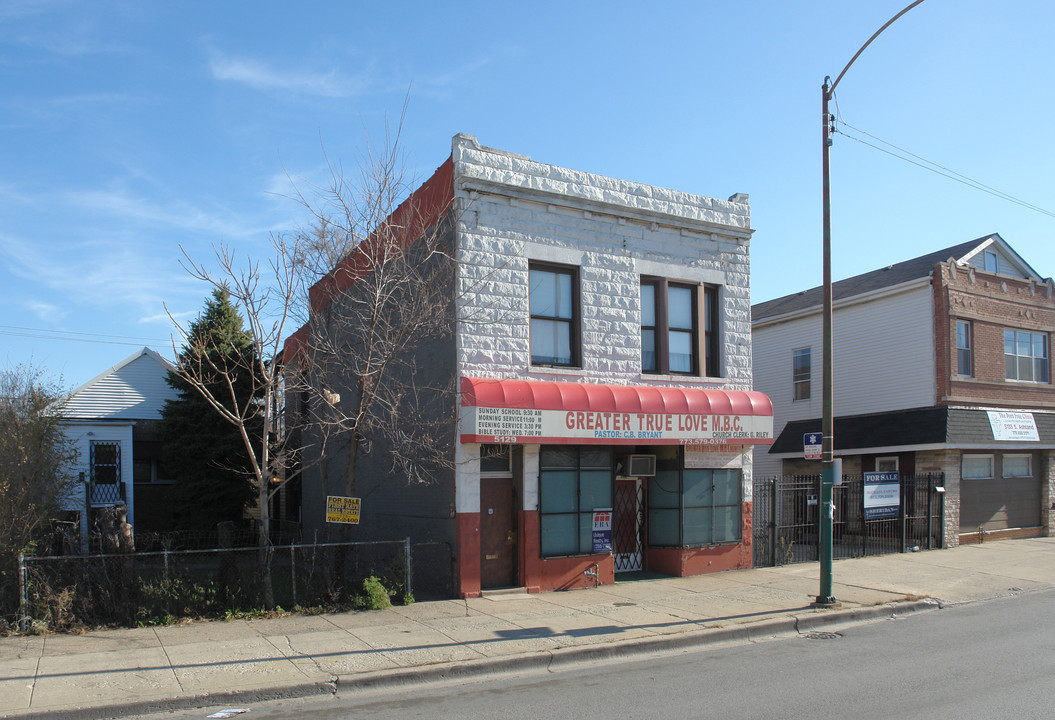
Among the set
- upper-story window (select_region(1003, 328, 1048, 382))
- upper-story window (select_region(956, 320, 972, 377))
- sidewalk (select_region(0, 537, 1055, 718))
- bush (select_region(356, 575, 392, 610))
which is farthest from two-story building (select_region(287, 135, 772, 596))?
upper-story window (select_region(1003, 328, 1048, 382))

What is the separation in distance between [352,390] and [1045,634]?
12.9 metres

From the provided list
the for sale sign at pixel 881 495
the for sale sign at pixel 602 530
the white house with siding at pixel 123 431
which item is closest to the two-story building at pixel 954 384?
the for sale sign at pixel 881 495

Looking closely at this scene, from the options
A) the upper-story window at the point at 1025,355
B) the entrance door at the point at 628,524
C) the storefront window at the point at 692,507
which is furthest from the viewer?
the upper-story window at the point at 1025,355

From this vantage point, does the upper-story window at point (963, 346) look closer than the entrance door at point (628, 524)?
No

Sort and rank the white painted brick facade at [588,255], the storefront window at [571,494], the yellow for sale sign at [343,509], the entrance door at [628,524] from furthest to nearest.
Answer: the entrance door at [628,524] < the storefront window at [571,494] < the white painted brick facade at [588,255] < the yellow for sale sign at [343,509]

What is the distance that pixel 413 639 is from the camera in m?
10.2

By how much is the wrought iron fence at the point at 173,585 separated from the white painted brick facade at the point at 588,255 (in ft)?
7.30

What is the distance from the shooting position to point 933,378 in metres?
21.8

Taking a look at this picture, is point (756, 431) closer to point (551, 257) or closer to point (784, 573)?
point (784, 573)

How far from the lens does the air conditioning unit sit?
1516cm

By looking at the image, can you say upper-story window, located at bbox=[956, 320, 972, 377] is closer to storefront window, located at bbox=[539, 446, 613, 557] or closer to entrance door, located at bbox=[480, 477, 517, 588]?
storefront window, located at bbox=[539, 446, 613, 557]

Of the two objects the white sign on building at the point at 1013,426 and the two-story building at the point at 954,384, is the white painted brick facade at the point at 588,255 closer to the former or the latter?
the two-story building at the point at 954,384

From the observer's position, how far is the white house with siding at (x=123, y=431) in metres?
22.7

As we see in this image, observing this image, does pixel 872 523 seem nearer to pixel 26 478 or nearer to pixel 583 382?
pixel 583 382
